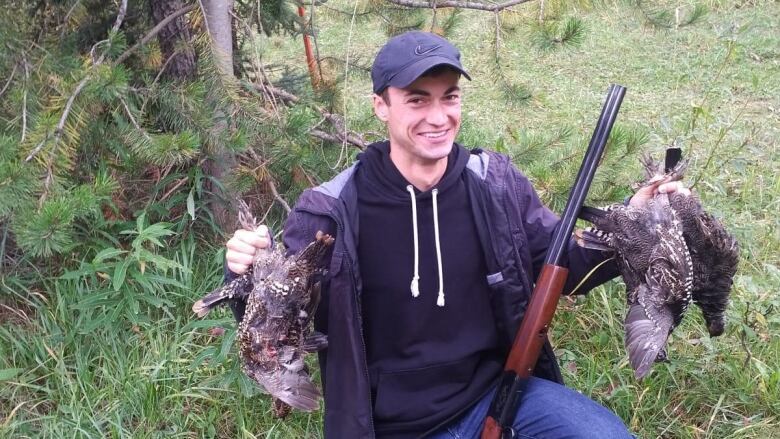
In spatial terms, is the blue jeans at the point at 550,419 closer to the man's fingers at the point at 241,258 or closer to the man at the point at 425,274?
the man at the point at 425,274

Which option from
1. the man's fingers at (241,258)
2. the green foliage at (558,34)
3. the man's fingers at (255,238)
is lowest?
the man's fingers at (241,258)

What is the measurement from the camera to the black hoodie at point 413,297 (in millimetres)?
2475

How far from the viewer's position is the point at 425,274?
248 cm

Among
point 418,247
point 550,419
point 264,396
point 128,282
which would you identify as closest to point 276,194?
point 128,282

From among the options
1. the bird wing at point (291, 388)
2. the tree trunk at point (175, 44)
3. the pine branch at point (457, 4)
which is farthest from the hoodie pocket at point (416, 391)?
the tree trunk at point (175, 44)

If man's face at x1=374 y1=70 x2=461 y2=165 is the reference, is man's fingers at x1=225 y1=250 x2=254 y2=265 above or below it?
below

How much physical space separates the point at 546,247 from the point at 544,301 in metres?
0.26

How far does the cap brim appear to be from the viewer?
2.25 m

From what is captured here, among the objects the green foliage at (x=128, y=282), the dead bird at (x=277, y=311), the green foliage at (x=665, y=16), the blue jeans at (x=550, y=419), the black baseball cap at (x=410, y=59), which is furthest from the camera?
the green foliage at (x=128, y=282)

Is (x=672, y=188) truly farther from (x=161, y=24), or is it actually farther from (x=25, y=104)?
(x=161, y=24)

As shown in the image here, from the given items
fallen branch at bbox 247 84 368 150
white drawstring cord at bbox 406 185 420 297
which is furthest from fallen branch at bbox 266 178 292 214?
white drawstring cord at bbox 406 185 420 297

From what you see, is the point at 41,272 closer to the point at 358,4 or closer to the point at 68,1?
the point at 68,1

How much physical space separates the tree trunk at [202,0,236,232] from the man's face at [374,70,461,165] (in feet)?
3.07

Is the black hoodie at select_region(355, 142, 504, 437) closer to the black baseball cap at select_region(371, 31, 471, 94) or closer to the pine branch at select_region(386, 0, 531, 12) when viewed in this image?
the black baseball cap at select_region(371, 31, 471, 94)
